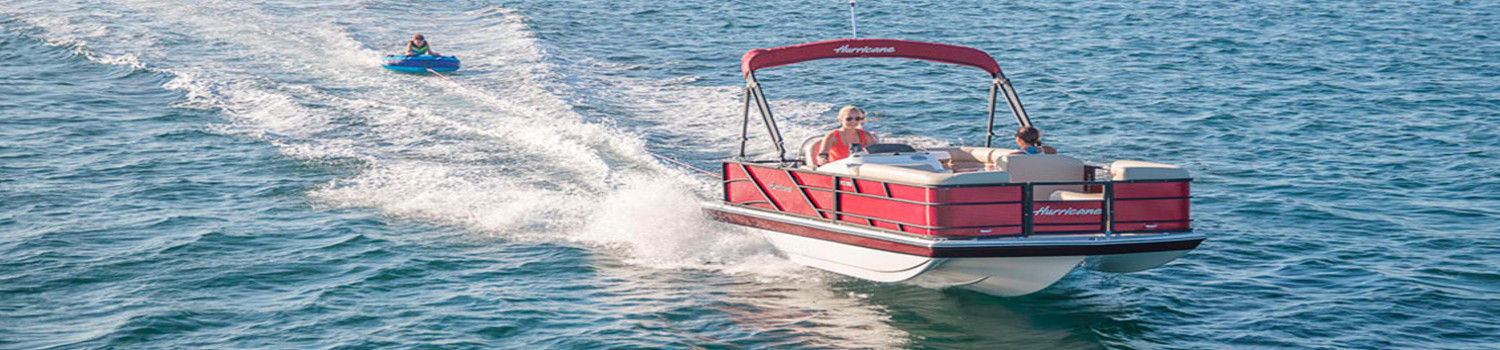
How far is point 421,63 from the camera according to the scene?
23.9 metres

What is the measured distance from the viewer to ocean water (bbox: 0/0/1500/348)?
11.4 metres

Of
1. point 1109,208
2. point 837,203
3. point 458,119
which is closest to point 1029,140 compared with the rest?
point 1109,208

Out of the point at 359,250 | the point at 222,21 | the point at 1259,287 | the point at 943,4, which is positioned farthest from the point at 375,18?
the point at 1259,287

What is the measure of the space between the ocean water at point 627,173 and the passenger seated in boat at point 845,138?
1.13m

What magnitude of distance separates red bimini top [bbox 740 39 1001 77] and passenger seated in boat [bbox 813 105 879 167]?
521 millimetres

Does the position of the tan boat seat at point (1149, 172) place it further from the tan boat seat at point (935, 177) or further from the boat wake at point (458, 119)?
the boat wake at point (458, 119)

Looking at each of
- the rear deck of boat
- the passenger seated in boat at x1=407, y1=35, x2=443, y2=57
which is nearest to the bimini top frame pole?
the rear deck of boat

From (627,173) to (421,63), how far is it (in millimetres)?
8313

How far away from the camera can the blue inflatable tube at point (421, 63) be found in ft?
78.4

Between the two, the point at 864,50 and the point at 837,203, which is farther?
the point at 864,50

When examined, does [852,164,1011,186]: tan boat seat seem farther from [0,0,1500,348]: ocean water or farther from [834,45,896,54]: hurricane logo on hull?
[834,45,896,54]: hurricane logo on hull

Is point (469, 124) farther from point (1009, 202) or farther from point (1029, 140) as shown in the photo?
point (1009, 202)

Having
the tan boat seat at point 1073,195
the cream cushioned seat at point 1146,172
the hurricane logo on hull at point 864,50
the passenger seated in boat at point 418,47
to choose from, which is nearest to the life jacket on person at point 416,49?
the passenger seated in boat at point 418,47

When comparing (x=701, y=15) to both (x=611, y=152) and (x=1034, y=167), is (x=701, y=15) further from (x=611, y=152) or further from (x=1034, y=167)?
(x=1034, y=167)
